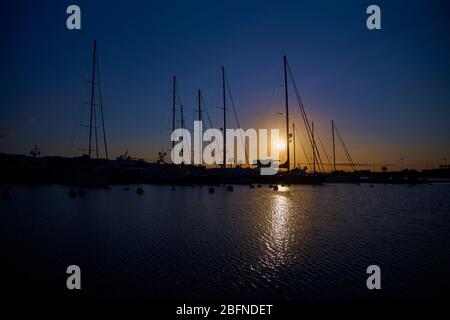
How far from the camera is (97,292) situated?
10109 millimetres

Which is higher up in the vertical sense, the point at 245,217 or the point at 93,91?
the point at 93,91

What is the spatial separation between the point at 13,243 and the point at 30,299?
900 centimetres

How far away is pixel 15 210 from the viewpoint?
1161 inches

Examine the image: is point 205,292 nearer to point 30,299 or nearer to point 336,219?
point 30,299

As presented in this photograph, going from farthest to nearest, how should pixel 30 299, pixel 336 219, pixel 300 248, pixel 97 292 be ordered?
pixel 336 219 < pixel 300 248 < pixel 97 292 < pixel 30 299

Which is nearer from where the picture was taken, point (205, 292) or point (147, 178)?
point (205, 292)

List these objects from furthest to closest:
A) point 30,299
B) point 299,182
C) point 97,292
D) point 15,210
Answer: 1. point 299,182
2. point 15,210
3. point 97,292
4. point 30,299

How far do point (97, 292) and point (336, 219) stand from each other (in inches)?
865

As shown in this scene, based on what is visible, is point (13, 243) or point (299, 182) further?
point (299, 182)
